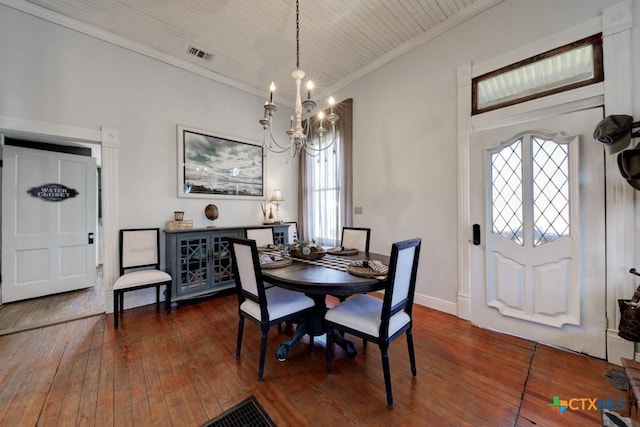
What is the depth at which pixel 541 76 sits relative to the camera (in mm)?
2301

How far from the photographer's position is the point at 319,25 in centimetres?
287

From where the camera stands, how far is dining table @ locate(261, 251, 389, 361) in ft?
5.43

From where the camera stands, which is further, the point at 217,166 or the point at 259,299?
the point at 217,166

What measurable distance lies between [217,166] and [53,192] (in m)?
2.29

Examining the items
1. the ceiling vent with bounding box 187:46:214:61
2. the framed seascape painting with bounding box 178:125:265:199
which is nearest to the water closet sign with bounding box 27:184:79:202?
the framed seascape painting with bounding box 178:125:265:199

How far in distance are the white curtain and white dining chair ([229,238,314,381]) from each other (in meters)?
2.05

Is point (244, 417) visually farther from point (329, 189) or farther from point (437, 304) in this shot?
point (329, 189)

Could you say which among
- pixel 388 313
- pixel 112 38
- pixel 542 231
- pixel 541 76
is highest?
pixel 112 38

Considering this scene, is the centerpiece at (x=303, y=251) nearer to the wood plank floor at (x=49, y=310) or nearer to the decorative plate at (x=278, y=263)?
the decorative plate at (x=278, y=263)

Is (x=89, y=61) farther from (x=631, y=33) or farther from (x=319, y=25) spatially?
(x=631, y=33)

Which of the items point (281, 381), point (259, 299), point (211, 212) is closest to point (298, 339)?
point (281, 381)

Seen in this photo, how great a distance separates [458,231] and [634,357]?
60.1 inches

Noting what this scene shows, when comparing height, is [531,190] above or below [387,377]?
above

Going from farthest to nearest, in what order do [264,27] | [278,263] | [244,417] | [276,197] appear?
1. [276,197]
2. [264,27]
3. [278,263]
4. [244,417]
